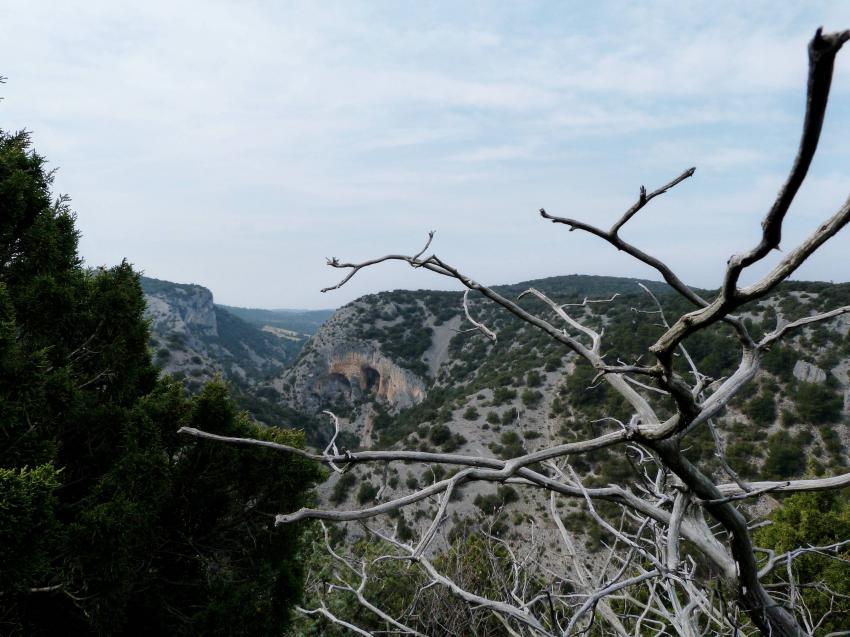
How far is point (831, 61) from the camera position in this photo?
769 millimetres

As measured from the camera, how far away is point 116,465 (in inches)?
259

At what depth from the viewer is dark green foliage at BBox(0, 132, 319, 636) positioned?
231 inches

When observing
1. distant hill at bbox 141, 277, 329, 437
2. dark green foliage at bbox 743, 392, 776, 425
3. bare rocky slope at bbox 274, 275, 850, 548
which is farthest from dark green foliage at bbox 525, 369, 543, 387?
distant hill at bbox 141, 277, 329, 437

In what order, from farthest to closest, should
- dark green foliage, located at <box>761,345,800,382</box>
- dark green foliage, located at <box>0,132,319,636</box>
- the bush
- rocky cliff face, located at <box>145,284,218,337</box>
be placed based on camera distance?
rocky cliff face, located at <box>145,284,218,337</box>
the bush
dark green foliage, located at <box>761,345,800,382</box>
dark green foliage, located at <box>0,132,319,636</box>

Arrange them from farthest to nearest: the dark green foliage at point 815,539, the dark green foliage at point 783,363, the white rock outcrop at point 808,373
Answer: the dark green foliage at point 783,363, the white rock outcrop at point 808,373, the dark green foliage at point 815,539

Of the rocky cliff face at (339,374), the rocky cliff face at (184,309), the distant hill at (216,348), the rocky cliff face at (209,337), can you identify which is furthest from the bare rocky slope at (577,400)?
the rocky cliff face at (184,309)

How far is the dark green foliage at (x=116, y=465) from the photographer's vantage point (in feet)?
19.2

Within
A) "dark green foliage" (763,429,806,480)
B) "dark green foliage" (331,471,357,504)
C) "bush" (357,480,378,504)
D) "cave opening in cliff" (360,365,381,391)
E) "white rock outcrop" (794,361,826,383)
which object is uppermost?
"white rock outcrop" (794,361,826,383)

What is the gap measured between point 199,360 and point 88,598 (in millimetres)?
48916

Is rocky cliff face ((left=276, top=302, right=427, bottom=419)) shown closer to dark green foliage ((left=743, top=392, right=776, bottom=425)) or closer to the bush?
the bush

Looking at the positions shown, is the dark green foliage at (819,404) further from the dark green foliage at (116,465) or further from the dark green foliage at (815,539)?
the dark green foliage at (116,465)

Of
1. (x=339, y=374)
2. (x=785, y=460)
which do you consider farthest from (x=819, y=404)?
(x=339, y=374)

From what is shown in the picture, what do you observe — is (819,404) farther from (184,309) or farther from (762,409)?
(184,309)

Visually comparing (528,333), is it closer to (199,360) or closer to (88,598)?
(199,360)
